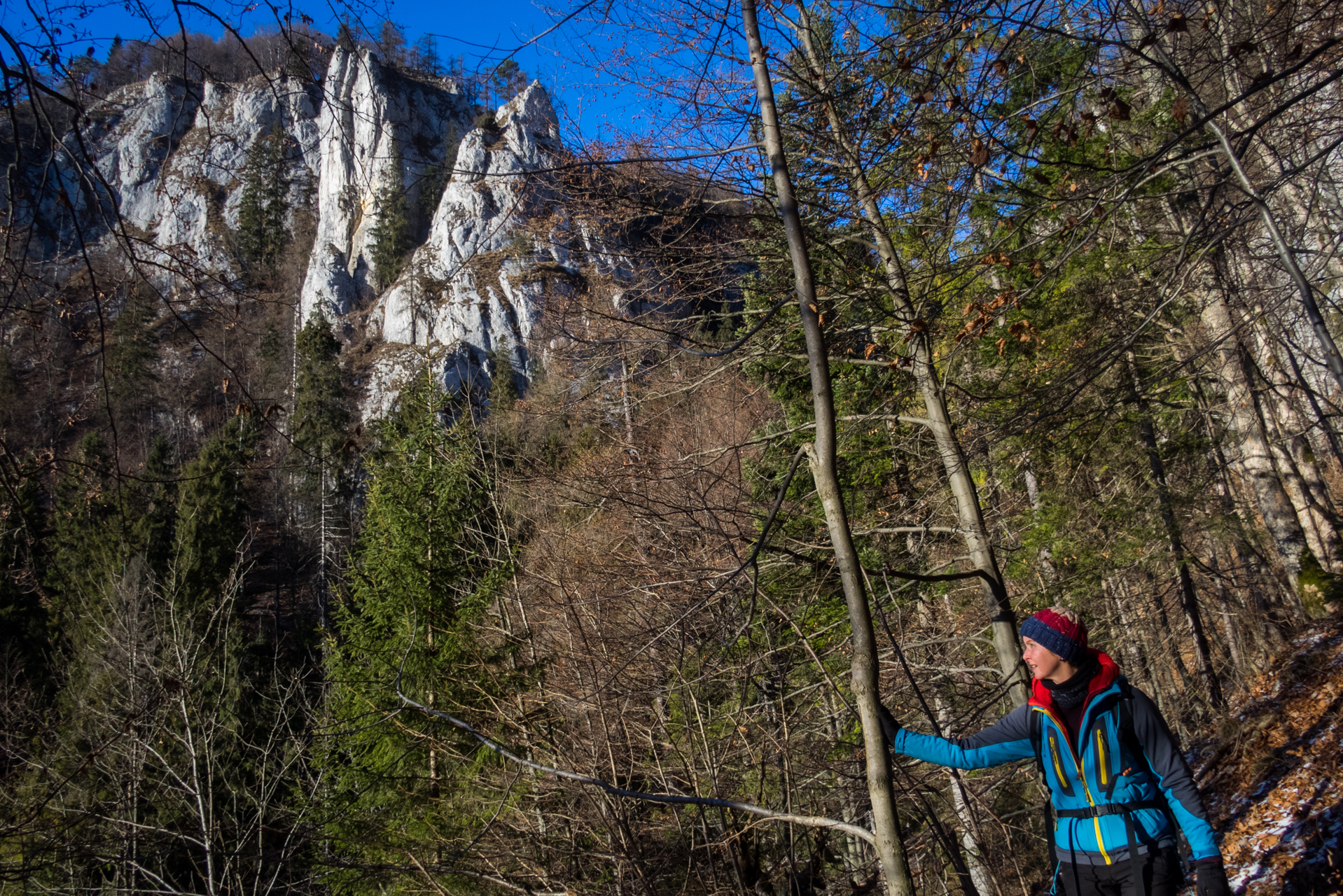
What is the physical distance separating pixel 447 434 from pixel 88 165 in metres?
10.5

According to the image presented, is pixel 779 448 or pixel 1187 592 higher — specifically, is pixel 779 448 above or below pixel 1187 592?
above

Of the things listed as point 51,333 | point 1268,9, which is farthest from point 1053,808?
point 1268,9

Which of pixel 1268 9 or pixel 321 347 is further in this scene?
pixel 321 347

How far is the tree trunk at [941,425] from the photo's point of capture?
4230 millimetres

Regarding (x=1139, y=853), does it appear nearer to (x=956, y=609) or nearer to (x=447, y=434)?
(x=956, y=609)

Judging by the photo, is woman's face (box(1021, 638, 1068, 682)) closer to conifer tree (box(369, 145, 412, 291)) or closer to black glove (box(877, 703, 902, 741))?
black glove (box(877, 703, 902, 741))

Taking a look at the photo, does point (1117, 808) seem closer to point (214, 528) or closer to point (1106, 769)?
point (1106, 769)

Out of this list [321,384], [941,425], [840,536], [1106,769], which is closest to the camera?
[840,536]

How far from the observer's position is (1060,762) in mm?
2615

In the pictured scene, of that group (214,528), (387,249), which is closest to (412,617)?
(214,528)

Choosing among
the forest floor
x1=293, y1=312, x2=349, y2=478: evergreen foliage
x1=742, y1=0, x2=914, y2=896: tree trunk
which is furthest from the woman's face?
x1=293, y1=312, x2=349, y2=478: evergreen foliage

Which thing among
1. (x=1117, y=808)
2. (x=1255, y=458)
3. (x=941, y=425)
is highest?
(x=941, y=425)

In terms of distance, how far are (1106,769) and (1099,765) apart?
0.02 metres

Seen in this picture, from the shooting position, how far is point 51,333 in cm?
279
